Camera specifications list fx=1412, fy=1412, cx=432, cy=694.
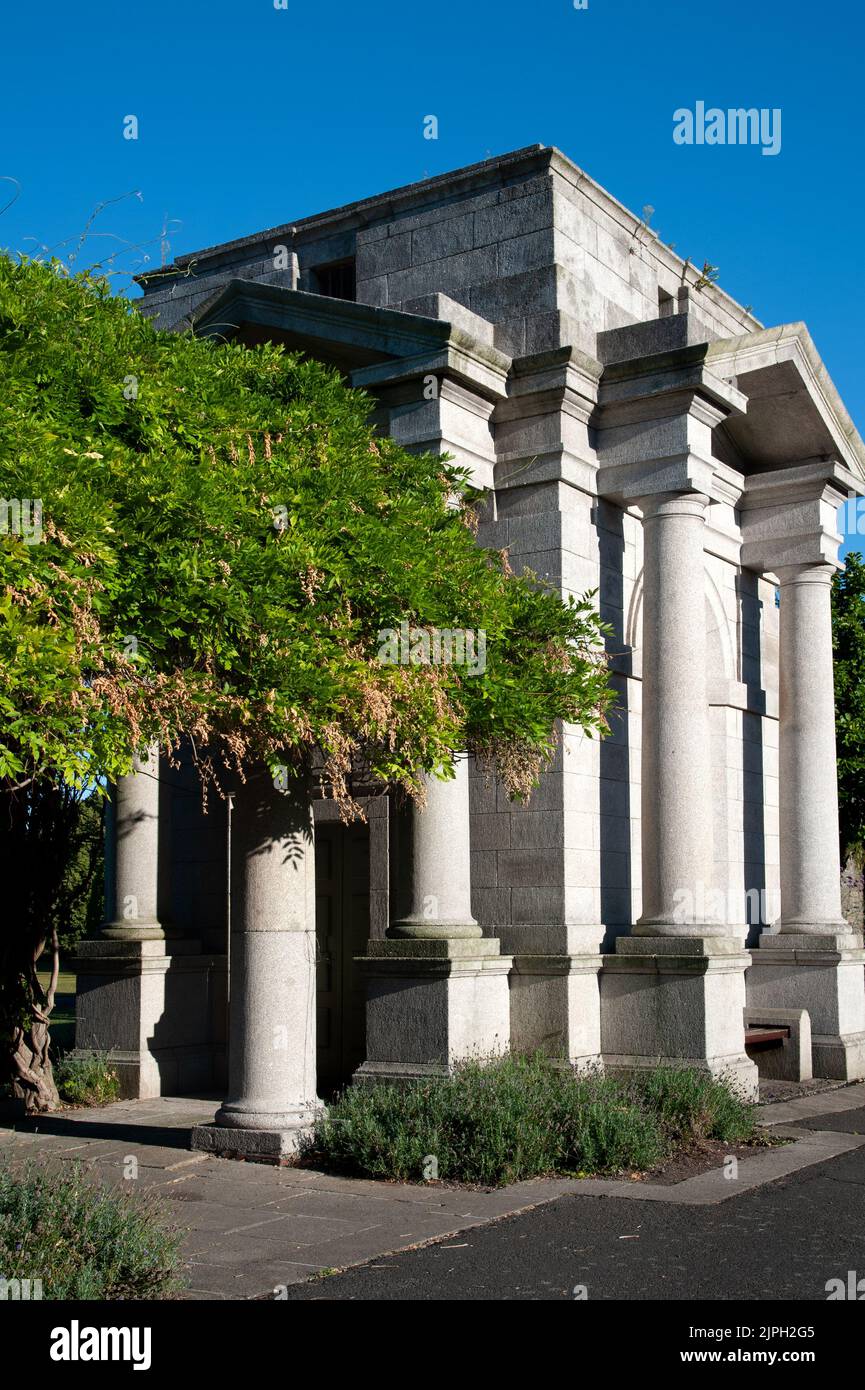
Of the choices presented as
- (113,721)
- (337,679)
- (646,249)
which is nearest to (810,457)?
(646,249)

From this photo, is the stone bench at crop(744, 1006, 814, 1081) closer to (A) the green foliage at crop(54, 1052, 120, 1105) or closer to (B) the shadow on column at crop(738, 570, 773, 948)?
(B) the shadow on column at crop(738, 570, 773, 948)

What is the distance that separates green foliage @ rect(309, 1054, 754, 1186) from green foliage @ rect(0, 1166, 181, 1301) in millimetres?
3412

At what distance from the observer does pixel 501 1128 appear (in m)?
10.3

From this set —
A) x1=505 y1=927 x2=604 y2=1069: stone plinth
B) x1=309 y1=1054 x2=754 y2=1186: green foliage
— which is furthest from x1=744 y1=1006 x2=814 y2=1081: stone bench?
x1=309 y1=1054 x2=754 y2=1186: green foliage

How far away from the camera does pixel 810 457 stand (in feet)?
57.8

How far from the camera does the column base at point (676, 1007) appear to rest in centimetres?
1319

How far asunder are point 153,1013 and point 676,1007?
5.57 meters

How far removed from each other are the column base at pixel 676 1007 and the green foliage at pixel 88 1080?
203 inches

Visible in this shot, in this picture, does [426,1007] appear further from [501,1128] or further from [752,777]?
[752,777]

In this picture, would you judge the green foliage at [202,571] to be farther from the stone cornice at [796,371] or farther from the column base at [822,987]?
the column base at [822,987]

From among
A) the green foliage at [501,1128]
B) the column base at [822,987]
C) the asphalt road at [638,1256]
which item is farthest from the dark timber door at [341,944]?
the asphalt road at [638,1256]

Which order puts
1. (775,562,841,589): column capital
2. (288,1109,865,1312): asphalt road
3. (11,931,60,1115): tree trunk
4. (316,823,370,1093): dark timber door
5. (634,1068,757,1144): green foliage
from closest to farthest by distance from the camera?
(288,1109,865,1312): asphalt road
(634,1068,757,1144): green foliage
(11,931,60,1115): tree trunk
(316,823,370,1093): dark timber door
(775,562,841,589): column capital

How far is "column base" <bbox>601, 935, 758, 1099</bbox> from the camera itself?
13.2 m
